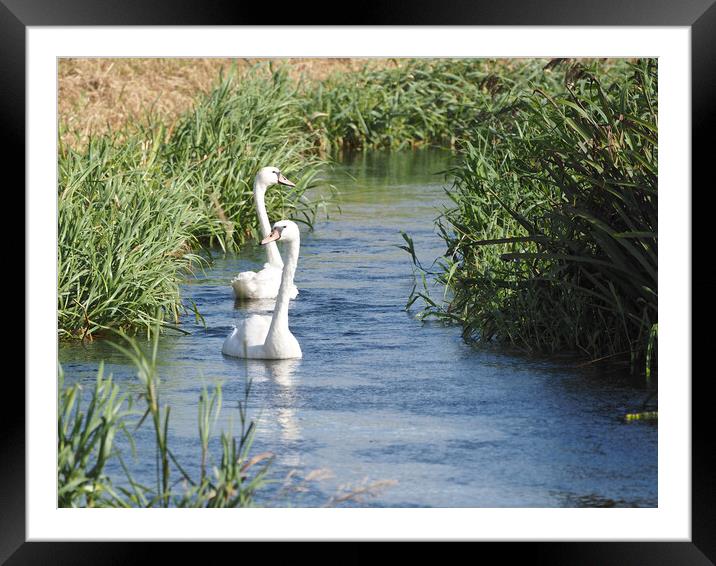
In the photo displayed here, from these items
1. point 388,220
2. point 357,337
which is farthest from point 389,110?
point 357,337

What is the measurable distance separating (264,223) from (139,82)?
766 cm

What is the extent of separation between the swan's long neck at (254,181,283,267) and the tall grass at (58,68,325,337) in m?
0.29

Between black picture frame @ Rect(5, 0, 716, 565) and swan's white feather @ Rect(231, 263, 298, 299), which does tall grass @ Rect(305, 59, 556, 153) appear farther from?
black picture frame @ Rect(5, 0, 716, 565)

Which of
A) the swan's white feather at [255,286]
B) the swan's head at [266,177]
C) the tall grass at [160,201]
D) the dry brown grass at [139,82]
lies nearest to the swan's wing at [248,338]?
the tall grass at [160,201]

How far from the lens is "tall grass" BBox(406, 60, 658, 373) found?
338 inches

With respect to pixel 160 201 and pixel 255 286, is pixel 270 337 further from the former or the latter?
pixel 160 201

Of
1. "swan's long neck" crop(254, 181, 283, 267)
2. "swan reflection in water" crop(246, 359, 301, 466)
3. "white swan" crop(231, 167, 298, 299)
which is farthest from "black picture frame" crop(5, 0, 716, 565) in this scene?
"swan's long neck" crop(254, 181, 283, 267)

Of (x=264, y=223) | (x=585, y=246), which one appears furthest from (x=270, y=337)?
(x=264, y=223)

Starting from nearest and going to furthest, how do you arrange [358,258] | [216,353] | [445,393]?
[445,393], [216,353], [358,258]
